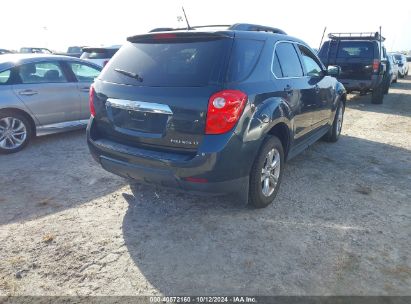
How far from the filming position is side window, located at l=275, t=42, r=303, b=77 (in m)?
3.82

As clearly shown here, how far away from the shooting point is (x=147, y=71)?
10.5 ft

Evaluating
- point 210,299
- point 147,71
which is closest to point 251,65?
point 147,71

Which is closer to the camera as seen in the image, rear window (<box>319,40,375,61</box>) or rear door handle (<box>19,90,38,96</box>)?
rear door handle (<box>19,90,38,96</box>)

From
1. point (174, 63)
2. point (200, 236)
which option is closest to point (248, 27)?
point (174, 63)

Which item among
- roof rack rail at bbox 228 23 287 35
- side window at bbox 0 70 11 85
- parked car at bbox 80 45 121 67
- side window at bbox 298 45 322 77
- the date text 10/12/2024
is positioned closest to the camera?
the date text 10/12/2024

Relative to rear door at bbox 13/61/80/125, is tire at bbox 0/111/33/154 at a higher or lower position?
lower

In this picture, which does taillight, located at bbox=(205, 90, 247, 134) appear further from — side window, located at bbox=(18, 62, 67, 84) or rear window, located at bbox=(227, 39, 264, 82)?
side window, located at bbox=(18, 62, 67, 84)

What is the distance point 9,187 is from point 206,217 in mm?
2494

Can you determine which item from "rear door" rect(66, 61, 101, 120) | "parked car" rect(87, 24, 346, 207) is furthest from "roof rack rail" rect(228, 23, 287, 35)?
"rear door" rect(66, 61, 101, 120)

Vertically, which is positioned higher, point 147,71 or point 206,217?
point 147,71

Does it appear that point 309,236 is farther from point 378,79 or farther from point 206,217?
point 378,79

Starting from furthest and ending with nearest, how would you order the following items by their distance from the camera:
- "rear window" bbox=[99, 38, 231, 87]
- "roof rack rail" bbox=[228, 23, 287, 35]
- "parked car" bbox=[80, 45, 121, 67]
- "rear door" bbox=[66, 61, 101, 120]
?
1. "parked car" bbox=[80, 45, 121, 67]
2. "rear door" bbox=[66, 61, 101, 120]
3. "roof rack rail" bbox=[228, 23, 287, 35]
4. "rear window" bbox=[99, 38, 231, 87]

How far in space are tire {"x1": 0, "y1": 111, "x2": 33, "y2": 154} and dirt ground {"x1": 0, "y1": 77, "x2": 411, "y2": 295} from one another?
2.04 ft

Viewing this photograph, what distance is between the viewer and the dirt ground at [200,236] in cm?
257
